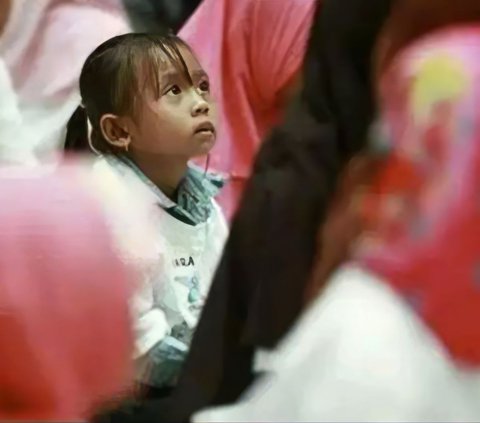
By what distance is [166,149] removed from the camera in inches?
26.2

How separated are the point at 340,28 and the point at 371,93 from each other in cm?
3

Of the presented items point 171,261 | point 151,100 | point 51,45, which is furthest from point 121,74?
point 51,45

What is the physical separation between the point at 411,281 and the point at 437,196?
33mm

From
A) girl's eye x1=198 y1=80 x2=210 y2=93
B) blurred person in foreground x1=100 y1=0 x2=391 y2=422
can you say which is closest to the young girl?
girl's eye x1=198 y1=80 x2=210 y2=93

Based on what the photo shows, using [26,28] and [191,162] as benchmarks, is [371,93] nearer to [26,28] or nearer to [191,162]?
[191,162]

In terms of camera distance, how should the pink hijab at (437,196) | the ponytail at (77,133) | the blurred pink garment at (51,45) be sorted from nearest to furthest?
the pink hijab at (437,196), the ponytail at (77,133), the blurred pink garment at (51,45)

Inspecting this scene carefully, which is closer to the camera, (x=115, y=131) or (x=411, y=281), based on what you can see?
(x=411, y=281)

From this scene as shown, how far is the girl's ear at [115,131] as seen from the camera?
0.68 metres

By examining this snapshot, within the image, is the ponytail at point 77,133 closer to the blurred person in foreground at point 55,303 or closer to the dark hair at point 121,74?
the dark hair at point 121,74

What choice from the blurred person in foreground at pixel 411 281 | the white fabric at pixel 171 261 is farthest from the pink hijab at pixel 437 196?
the white fabric at pixel 171 261

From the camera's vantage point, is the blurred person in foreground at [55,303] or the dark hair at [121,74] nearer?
the blurred person in foreground at [55,303]

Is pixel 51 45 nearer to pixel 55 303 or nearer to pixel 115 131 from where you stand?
pixel 115 131

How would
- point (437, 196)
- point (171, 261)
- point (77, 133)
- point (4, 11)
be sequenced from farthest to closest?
1. point (4, 11)
2. point (77, 133)
3. point (171, 261)
4. point (437, 196)

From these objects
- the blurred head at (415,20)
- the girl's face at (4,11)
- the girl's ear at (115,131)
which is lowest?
the girl's face at (4,11)
